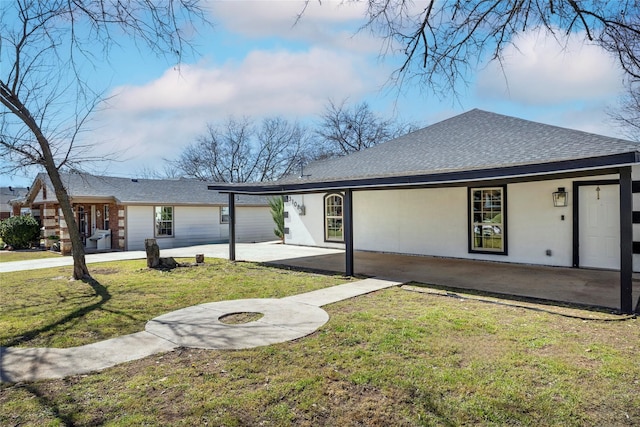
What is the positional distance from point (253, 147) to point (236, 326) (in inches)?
1193

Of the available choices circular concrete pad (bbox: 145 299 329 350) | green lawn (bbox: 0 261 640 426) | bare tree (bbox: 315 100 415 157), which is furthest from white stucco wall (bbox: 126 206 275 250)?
circular concrete pad (bbox: 145 299 329 350)

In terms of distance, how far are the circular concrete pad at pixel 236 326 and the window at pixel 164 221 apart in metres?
12.5

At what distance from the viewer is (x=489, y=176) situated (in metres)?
7.00

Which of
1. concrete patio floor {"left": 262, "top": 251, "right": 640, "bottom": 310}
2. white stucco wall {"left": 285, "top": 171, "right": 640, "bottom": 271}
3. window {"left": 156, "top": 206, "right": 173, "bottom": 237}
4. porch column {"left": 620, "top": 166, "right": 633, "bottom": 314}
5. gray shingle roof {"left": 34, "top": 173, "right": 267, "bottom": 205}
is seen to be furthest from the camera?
window {"left": 156, "top": 206, "right": 173, "bottom": 237}

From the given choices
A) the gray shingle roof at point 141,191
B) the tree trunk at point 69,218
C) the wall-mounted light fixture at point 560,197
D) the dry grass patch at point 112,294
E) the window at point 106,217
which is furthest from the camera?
the window at point 106,217

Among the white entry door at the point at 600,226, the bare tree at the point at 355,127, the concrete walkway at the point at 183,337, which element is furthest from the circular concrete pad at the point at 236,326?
the bare tree at the point at 355,127

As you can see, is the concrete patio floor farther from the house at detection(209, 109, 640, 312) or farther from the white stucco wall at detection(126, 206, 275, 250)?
the white stucco wall at detection(126, 206, 275, 250)

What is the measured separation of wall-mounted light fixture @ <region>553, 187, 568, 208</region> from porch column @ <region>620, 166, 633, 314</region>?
4158mm

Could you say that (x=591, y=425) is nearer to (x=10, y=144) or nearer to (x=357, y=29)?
(x=357, y=29)

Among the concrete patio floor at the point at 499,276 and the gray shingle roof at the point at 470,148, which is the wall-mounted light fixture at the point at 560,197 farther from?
the concrete patio floor at the point at 499,276

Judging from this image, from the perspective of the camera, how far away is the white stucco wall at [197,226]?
56.2 ft

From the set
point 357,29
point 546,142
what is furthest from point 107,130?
point 546,142

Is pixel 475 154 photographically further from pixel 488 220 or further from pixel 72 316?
pixel 72 316

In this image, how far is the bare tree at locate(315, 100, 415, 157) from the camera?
101 ft
